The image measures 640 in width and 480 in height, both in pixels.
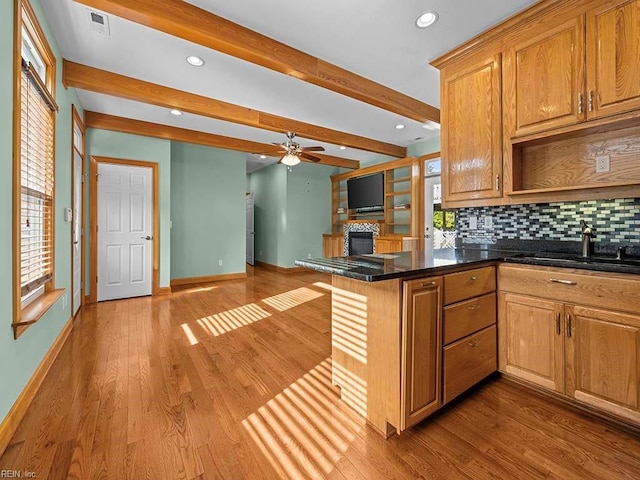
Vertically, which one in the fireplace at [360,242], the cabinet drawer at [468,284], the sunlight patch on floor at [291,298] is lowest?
the sunlight patch on floor at [291,298]

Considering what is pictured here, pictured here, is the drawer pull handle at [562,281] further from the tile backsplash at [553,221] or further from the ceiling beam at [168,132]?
the ceiling beam at [168,132]

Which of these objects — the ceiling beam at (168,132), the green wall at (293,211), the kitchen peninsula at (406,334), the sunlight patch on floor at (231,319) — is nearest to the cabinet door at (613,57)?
the kitchen peninsula at (406,334)

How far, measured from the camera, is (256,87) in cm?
346

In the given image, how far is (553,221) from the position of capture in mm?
2365

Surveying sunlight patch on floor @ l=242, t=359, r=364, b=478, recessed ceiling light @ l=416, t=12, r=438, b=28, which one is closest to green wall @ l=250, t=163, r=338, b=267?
recessed ceiling light @ l=416, t=12, r=438, b=28

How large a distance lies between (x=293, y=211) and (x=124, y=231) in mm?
3603

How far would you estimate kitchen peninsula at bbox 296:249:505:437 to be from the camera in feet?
4.89

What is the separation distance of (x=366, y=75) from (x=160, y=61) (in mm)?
2081

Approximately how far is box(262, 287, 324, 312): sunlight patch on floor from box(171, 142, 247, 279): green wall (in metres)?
1.82

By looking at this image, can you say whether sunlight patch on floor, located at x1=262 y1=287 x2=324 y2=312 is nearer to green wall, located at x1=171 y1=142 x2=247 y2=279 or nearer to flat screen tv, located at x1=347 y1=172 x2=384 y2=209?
green wall, located at x1=171 y1=142 x2=247 y2=279

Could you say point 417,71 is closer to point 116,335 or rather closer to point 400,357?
point 400,357

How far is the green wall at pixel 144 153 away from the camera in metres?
4.30

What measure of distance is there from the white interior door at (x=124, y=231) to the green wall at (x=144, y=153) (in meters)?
0.16

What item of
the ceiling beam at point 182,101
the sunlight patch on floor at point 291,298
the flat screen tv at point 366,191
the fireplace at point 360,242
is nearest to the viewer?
the ceiling beam at point 182,101
